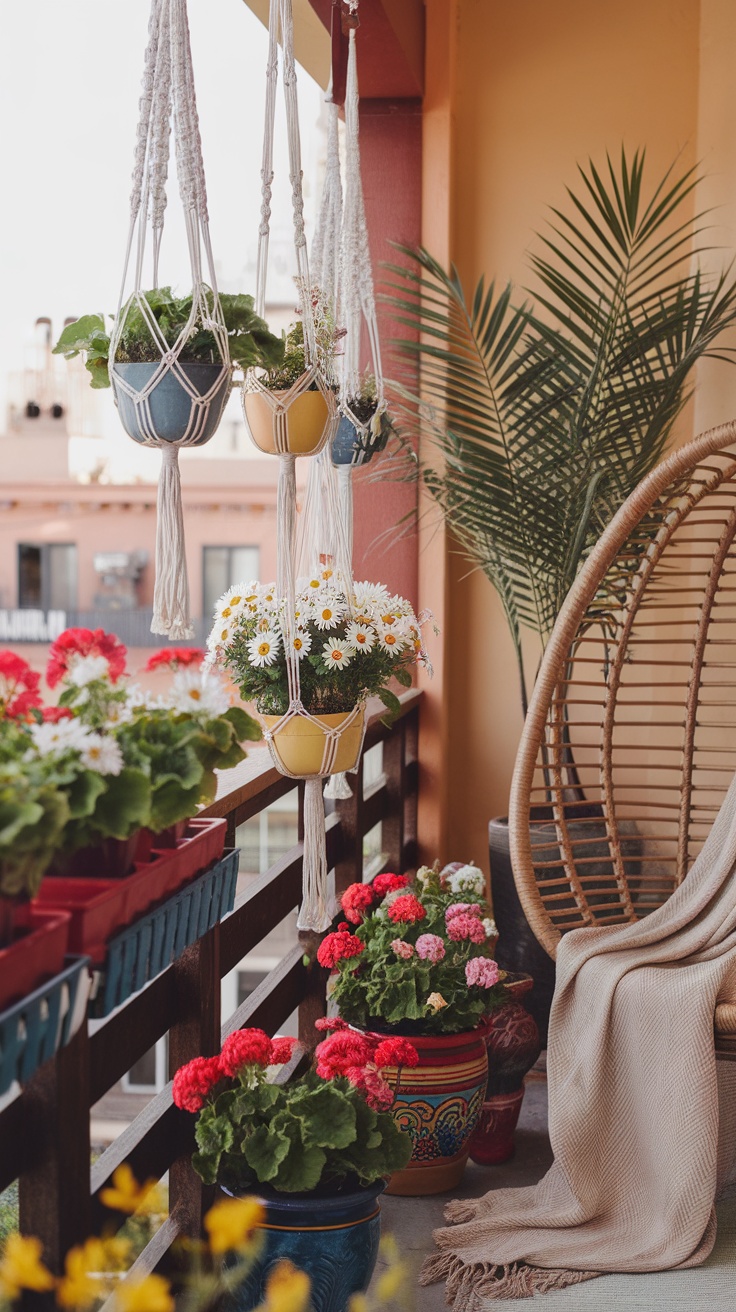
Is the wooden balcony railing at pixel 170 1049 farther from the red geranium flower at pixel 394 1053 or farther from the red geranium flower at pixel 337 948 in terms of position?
the red geranium flower at pixel 394 1053

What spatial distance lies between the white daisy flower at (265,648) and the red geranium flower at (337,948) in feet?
1.93

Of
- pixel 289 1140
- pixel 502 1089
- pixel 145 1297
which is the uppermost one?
pixel 145 1297

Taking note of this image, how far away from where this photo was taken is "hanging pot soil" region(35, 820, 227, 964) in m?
0.93

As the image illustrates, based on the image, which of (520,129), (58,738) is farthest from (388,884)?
(520,129)

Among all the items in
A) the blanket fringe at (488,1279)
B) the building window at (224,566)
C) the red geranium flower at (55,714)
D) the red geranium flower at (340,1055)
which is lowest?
the blanket fringe at (488,1279)

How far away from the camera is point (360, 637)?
1707mm

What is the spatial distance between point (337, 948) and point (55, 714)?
45.3 inches

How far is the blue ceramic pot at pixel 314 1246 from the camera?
144 centimetres

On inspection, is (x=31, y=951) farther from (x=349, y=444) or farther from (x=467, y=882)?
(x=467, y=882)

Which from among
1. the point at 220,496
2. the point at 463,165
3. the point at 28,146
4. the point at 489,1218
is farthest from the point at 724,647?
the point at 28,146

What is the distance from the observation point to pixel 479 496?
2.96 meters

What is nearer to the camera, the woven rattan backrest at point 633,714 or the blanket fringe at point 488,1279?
the blanket fringe at point 488,1279

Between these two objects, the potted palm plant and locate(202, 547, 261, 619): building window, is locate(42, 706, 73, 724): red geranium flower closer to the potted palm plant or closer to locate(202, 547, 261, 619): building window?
the potted palm plant

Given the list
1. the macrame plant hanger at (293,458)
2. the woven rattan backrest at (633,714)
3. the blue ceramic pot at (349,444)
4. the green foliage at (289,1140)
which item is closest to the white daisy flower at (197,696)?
the macrame plant hanger at (293,458)
